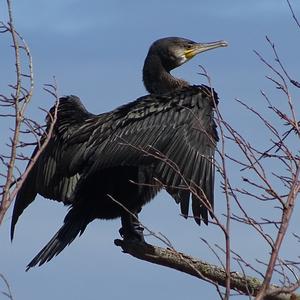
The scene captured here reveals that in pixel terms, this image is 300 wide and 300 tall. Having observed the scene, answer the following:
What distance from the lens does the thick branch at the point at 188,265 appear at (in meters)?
4.75

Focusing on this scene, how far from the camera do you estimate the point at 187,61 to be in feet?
26.3

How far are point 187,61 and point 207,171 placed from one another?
201 cm

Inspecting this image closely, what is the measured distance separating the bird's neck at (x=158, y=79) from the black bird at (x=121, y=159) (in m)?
0.50

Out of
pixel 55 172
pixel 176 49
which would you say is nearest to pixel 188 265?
pixel 55 172

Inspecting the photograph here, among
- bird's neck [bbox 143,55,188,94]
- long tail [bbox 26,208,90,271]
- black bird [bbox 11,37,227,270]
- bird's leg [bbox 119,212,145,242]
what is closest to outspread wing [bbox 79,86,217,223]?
black bird [bbox 11,37,227,270]

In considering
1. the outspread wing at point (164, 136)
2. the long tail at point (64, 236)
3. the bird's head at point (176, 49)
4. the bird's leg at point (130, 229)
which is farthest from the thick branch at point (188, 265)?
the bird's head at point (176, 49)

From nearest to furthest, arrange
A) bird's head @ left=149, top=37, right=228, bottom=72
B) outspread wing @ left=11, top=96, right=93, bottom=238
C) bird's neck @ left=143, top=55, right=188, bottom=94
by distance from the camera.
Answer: outspread wing @ left=11, top=96, right=93, bottom=238, bird's neck @ left=143, top=55, right=188, bottom=94, bird's head @ left=149, top=37, right=228, bottom=72

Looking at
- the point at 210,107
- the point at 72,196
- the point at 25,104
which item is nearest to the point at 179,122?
the point at 210,107

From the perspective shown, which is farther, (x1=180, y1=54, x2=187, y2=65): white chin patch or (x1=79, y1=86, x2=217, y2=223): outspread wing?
(x1=180, y1=54, x2=187, y2=65): white chin patch

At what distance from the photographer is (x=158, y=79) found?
7.52m

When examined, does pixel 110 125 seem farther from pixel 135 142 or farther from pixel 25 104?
pixel 25 104

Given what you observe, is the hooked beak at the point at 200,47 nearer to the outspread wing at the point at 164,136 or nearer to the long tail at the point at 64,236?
the outspread wing at the point at 164,136

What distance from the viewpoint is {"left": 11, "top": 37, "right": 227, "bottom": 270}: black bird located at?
6.27 metres

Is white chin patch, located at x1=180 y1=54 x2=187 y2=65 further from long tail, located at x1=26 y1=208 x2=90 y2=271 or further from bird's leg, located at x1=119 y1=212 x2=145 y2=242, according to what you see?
long tail, located at x1=26 y1=208 x2=90 y2=271
